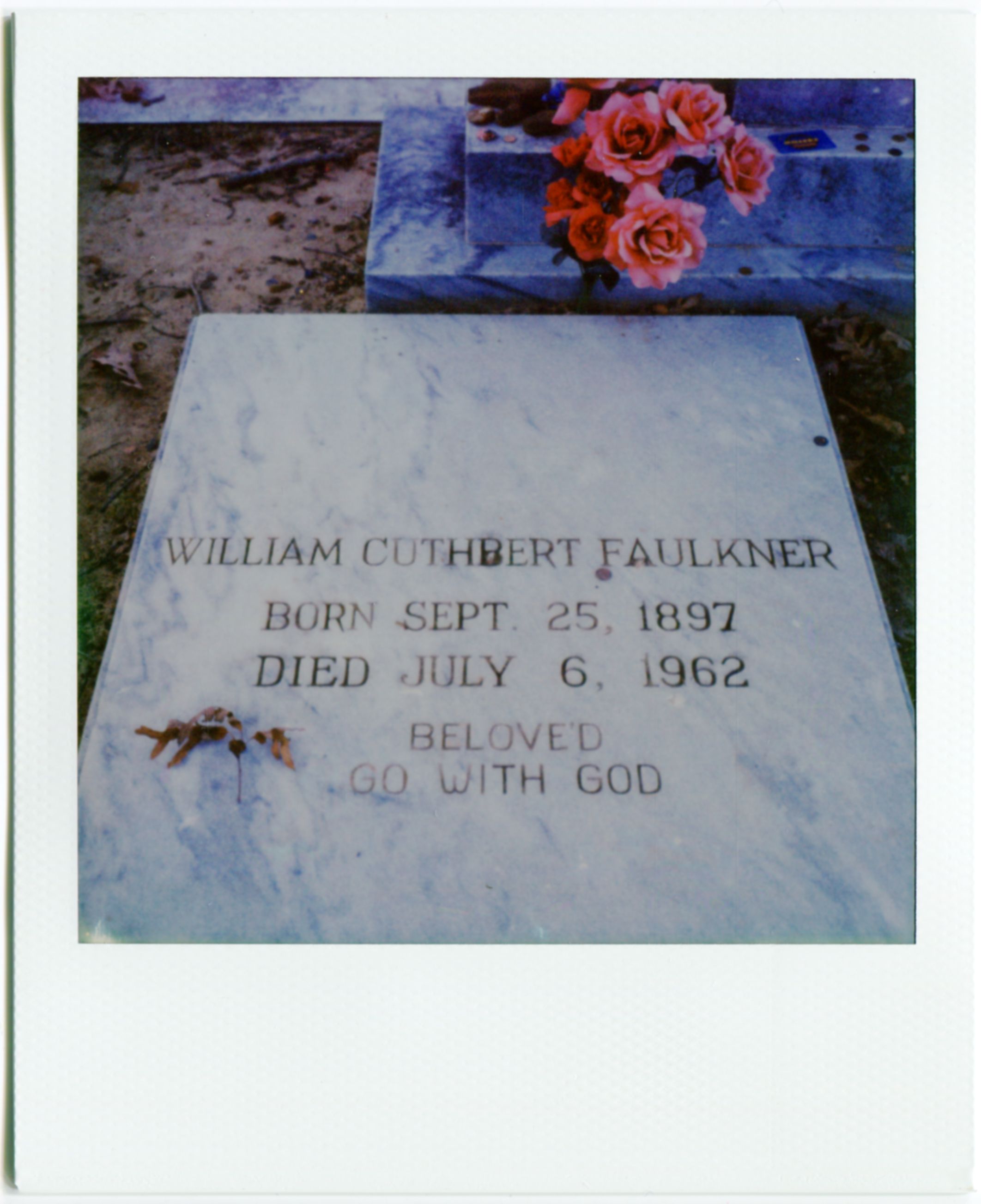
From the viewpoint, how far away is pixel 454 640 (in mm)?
1892

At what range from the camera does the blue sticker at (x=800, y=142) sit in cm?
242

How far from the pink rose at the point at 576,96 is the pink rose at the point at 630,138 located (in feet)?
0.12

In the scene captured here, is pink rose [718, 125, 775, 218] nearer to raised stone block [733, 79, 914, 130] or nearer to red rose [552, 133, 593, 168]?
raised stone block [733, 79, 914, 130]

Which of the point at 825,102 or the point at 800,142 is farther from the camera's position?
the point at 800,142

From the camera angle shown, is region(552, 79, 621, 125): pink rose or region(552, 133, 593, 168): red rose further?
region(552, 133, 593, 168): red rose

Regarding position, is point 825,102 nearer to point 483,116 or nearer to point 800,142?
point 800,142

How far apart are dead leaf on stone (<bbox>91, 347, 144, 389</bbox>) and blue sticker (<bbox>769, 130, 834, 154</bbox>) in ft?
6.08

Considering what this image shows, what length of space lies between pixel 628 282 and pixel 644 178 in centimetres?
28

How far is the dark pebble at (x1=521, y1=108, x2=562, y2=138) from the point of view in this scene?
2.35m

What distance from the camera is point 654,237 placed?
225cm

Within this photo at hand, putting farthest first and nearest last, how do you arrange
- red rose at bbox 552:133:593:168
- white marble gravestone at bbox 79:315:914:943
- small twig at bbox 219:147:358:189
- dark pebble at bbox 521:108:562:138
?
small twig at bbox 219:147:358:189 < dark pebble at bbox 521:108:562:138 < red rose at bbox 552:133:593:168 < white marble gravestone at bbox 79:315:914:943

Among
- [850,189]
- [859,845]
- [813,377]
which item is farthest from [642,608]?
[850,189]

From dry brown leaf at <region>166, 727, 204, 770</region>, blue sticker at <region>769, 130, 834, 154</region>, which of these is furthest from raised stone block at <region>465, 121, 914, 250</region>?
dry brown leaf at <region>166, 727, 204, 770</region>
